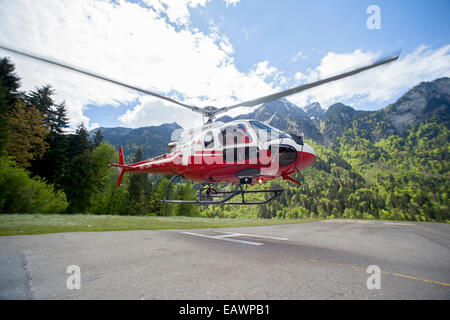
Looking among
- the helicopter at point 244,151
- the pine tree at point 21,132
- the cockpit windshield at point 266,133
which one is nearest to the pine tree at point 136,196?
the pine tree at point 21,132

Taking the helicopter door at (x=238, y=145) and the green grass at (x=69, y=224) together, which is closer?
the helicopter door at (x=238, y=145)

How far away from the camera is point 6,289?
2.11 metres

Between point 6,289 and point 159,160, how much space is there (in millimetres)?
6983

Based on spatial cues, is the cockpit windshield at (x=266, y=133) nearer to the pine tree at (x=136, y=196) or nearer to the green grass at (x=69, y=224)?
the green grass at (x=69, y=224)

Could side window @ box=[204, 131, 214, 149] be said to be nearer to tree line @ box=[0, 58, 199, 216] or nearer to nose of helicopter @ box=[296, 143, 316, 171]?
nose of helicopter @ box=[296, 143, 316, 171]

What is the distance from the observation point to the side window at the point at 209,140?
22.0 feet

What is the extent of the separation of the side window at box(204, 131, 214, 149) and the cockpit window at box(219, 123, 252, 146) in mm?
425

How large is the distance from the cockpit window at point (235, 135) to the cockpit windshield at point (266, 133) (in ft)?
1.08

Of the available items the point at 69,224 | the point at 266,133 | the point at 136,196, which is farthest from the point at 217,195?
the point at 136,196

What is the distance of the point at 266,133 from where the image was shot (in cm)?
602

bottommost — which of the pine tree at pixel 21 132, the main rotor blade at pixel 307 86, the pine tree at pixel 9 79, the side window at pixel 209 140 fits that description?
the side window at pixel 209 140

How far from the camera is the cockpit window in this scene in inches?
236
